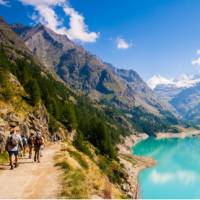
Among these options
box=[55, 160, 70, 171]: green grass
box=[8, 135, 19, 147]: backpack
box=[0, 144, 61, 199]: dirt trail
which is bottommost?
box=[0, 144, 61, 199]: dirt trail

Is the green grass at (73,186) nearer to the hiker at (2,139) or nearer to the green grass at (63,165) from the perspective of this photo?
the green grass at (63,165)

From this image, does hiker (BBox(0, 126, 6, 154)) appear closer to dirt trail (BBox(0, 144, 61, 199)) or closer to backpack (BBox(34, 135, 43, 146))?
backpack (BBox(34, 135, 43, 146))

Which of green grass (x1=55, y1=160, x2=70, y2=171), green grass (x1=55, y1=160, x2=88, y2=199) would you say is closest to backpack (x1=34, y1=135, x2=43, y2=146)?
green grass (x1=55, y1=160, x2=70, y2=171)

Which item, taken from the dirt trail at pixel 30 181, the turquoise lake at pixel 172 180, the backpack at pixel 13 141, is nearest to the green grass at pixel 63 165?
the dirt trail at pixel 30 181

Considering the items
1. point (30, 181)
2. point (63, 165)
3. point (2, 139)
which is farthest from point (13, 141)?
point (2, 139)

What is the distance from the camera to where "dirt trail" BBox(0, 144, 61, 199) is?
18.4m

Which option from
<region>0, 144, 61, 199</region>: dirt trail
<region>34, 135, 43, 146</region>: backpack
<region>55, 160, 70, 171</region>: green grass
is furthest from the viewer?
<region>34, 135, 43, 146</region>: backpack

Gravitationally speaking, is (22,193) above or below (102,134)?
below

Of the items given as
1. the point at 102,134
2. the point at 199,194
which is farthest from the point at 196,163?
the point at 102,134

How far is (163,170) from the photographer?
466ft

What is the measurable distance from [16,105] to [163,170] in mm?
105250

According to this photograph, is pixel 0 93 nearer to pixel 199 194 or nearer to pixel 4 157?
pixel 4 157

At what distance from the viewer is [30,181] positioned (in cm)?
2181

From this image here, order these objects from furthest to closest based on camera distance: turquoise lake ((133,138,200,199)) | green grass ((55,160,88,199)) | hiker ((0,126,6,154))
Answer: turquoise lake ((133,138,200,199))
hiker ((0,126,6,154))
green grass ((55,160,88,199))
